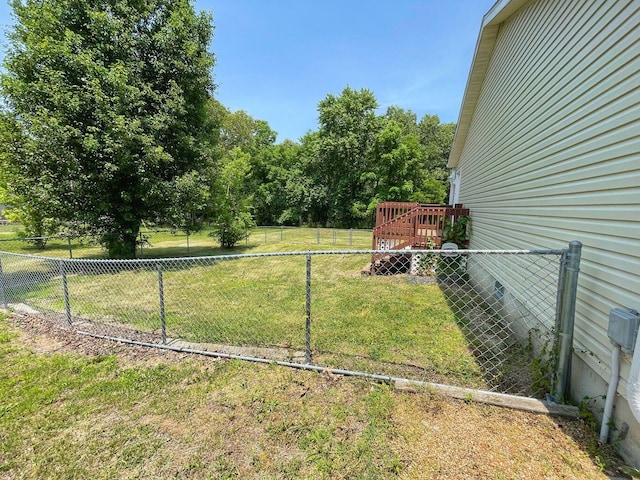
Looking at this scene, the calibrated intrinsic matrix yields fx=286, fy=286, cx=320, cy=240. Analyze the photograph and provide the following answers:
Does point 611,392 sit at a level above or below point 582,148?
below

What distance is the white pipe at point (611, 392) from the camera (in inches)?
76.6

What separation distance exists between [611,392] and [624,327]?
1.68 ft

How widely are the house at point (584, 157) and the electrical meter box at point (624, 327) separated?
0.10 metres

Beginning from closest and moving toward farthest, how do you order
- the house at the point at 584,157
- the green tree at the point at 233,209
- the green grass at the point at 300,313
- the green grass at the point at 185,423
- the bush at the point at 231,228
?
the green grass at the point at 185,423
the house at the point at 584,157
the green grass at the point at 300,313
the green tree at the point at 233,209
the bush at the point at 231,228

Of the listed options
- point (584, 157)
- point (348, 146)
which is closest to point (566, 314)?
point (584, 157)

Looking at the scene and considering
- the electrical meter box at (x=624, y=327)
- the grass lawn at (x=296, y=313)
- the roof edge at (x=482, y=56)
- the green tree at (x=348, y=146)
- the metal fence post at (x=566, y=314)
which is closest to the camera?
the electrical meter box at (x=624, y=327)

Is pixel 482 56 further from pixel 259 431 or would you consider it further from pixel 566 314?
pixel 259 431

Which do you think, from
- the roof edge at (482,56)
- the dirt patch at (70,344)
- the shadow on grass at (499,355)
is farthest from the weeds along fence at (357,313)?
the roof edge at (482,56)

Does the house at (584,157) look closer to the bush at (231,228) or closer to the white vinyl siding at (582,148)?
the white vinyl siding at (582,148)

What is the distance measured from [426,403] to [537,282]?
7.01 ft

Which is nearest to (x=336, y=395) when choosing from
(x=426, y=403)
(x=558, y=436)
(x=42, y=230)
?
(x=426, y=403)

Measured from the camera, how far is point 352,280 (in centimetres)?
725

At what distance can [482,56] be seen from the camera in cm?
665

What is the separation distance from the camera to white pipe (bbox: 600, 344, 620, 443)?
1945 millimetres
